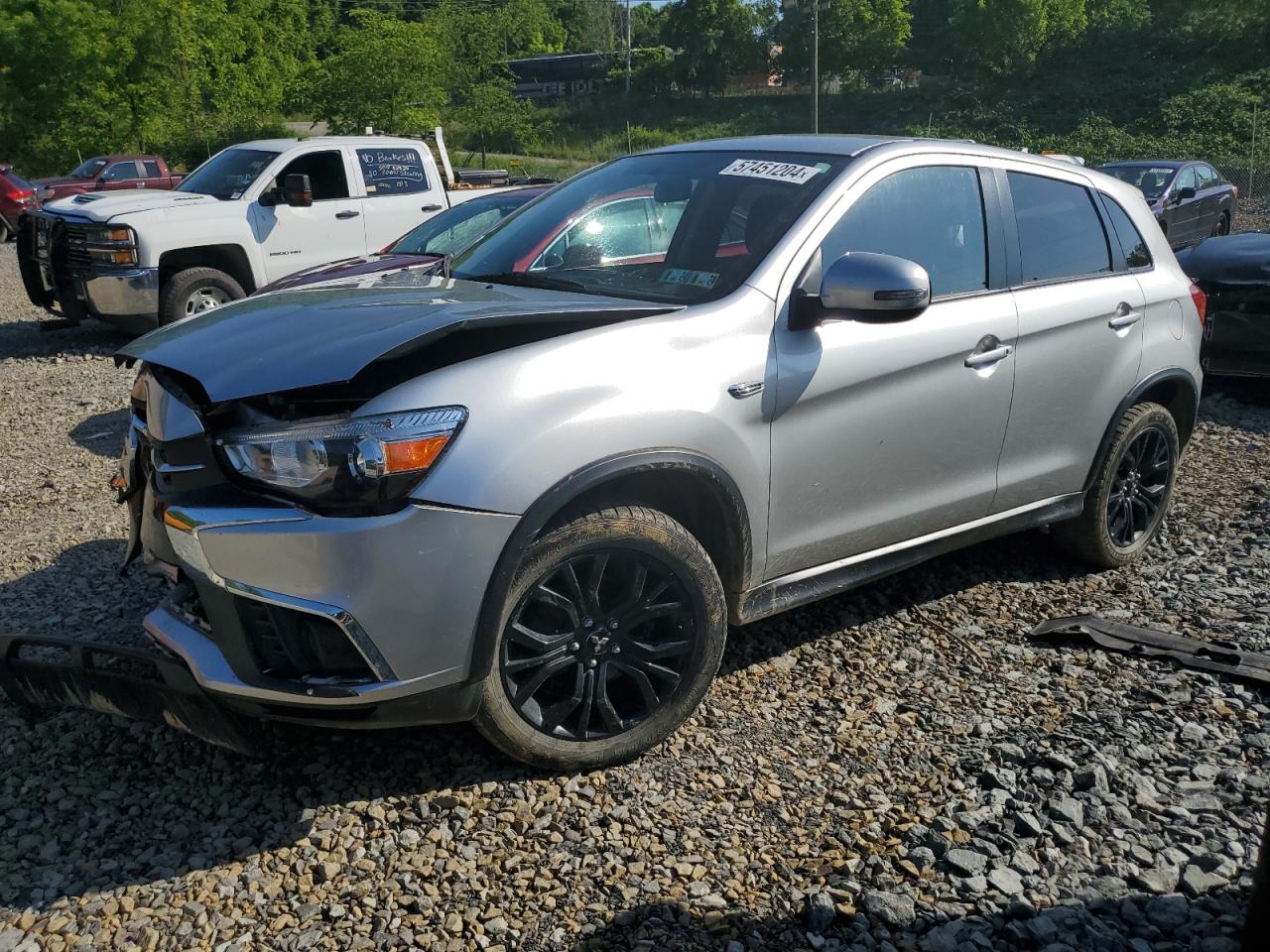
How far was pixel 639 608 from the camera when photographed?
10.5 feet

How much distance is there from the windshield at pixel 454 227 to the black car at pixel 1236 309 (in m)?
4.99

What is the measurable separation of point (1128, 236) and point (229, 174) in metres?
8.73

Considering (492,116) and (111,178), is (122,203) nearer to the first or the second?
(111,178)

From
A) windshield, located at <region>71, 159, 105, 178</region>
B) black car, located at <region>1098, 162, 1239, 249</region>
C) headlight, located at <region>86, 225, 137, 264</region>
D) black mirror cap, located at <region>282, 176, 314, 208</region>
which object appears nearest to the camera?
headlight, located at <region>86, 225, 137, 264</region>

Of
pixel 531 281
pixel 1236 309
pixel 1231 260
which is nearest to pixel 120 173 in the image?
pixel 1231 260

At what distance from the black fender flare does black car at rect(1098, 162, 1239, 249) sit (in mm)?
15314

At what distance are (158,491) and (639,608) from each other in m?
1.32

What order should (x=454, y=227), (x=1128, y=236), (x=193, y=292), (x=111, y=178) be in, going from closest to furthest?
(x=1128, y=236)
(x=454, y=227)
(x=193, y=292)
(x=111, y=178)

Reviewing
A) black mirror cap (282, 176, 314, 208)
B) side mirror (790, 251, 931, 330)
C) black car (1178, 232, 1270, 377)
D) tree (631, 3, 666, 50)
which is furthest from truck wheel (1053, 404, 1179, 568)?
tree (631, 3, 666, 50)

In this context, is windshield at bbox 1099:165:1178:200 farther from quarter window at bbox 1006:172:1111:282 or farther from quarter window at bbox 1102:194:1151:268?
quarter window at bbox 1006:172:1111:282

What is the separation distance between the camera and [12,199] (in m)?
24.3

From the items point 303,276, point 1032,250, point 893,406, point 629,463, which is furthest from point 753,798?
point 303,276

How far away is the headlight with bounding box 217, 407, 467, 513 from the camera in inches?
106

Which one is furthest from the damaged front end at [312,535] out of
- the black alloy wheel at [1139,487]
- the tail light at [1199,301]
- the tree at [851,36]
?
the tree at [851,36]
